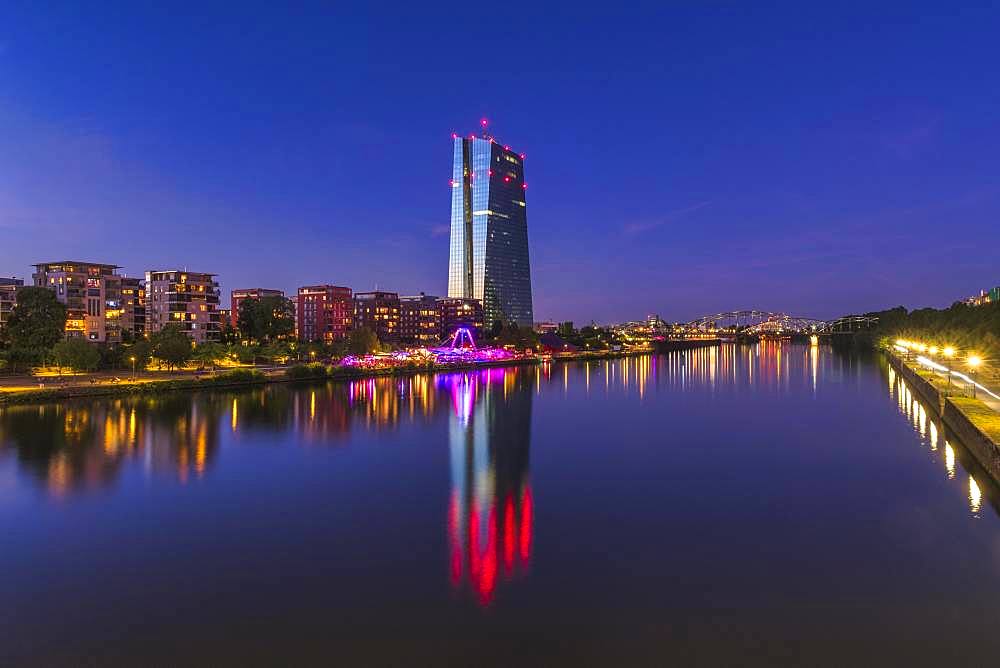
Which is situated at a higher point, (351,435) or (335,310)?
(335,310)

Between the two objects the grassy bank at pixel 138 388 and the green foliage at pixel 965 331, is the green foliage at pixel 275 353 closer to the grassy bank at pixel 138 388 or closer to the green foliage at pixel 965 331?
the grassy bank at pixel 138 388

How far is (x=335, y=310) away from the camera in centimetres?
8544

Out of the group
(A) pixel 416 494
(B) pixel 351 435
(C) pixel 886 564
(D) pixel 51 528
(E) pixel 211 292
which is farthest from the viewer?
(E) pixel 211 292

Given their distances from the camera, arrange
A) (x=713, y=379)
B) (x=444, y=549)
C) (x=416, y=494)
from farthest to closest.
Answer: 1. (x=713, y=379)
2. (x=416, y=494)
3. (x=444, y=549)

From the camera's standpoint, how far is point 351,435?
22.4 meters

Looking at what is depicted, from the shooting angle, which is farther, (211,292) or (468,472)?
(211,292)

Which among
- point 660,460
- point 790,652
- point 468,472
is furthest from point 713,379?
point 790,652

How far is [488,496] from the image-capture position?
1448 cm

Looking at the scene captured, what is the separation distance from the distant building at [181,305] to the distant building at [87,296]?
103 inches

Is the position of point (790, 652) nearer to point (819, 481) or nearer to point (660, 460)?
point (819, 481)

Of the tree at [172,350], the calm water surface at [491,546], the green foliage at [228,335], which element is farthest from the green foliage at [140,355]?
the calm water surface at [491,546]

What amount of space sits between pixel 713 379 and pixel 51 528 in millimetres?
42684

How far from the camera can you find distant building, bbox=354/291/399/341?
87.1m

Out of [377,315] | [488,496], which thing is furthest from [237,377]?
[377,315]
